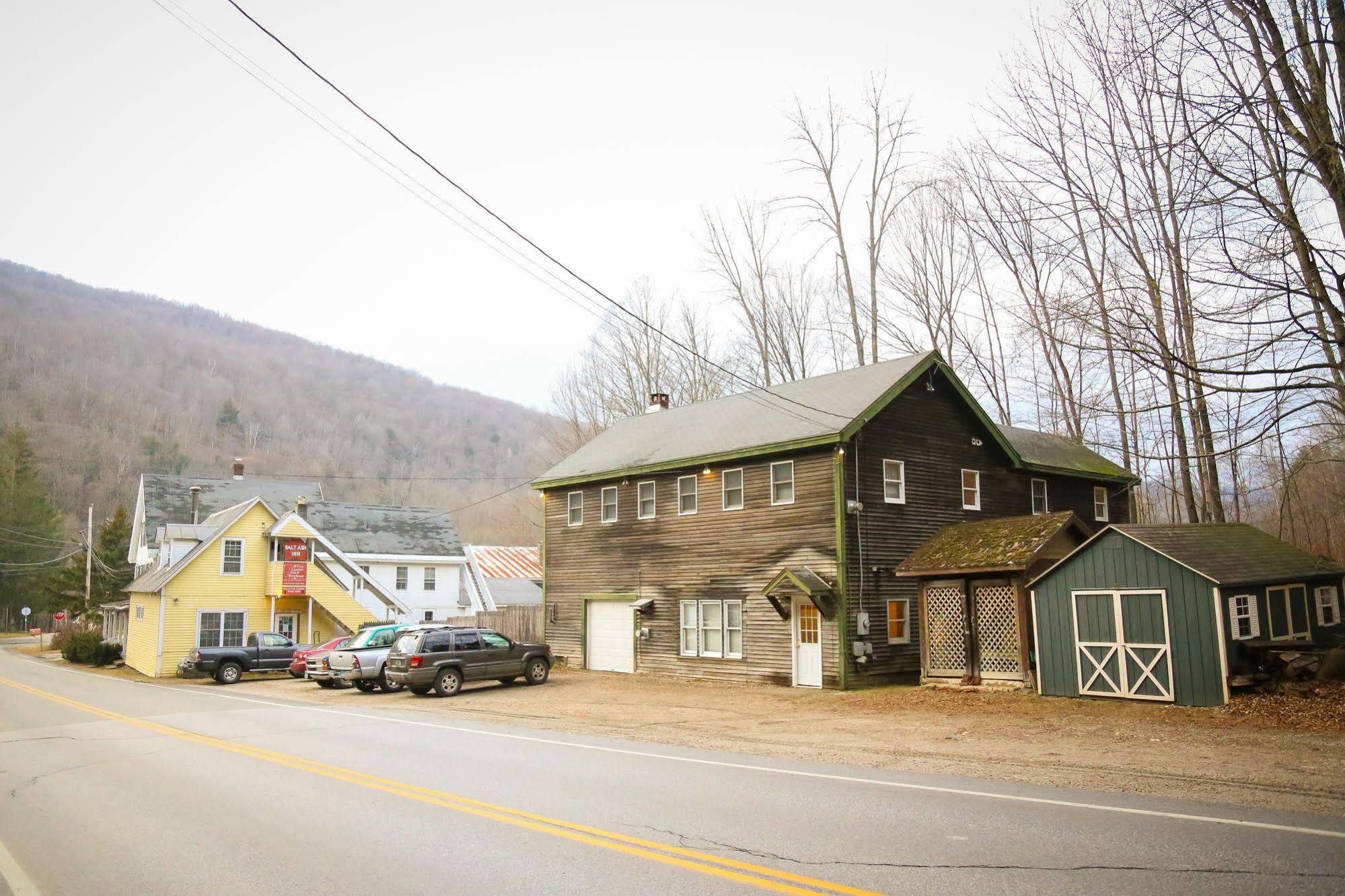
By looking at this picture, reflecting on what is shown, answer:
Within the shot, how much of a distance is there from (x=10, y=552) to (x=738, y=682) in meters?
80.1

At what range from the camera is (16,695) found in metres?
25.4

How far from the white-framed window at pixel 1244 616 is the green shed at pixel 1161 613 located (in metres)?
0.03

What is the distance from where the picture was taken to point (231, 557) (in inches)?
1448

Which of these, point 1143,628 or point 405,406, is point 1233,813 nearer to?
point 1143,628

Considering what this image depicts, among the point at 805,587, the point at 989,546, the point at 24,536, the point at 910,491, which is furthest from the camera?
the point at 24,536

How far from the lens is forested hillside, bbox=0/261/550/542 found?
10712 cm

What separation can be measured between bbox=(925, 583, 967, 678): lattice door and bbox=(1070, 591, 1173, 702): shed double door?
3367 millimetres

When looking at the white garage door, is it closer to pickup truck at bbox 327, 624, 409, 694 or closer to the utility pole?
pickup truck at bbox 327, 624, 409, 694

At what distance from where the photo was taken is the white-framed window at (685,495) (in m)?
27.2

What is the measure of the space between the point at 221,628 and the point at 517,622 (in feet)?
39.2

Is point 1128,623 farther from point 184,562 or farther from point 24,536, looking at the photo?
point 24,536

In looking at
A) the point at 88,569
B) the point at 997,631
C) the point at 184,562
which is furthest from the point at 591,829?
the point at 88,569

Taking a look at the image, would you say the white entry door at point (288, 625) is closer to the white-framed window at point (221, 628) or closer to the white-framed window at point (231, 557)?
the white-framed window at point (221, 628)

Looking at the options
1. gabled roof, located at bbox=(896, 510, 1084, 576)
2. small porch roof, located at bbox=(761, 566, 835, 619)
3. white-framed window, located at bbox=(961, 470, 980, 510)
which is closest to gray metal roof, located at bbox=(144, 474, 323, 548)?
small porch roof, located at bbox=(761, 566, 835, 619)
